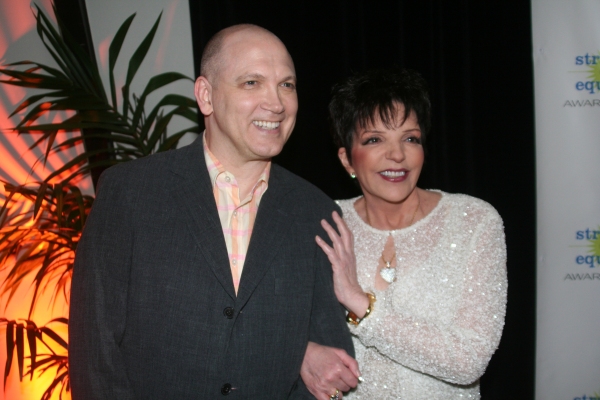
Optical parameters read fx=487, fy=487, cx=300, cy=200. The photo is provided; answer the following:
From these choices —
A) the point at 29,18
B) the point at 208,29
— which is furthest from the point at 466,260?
the point at 29,18

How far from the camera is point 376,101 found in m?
2.13

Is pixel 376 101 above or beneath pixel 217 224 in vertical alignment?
above

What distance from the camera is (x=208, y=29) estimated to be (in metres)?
2.95

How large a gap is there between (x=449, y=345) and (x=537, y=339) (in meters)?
1.84

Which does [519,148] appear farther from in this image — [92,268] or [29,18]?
[29,18]

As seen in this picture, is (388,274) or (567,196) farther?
(567,196)

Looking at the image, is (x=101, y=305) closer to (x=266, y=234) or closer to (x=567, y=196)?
(x=266, y=234)

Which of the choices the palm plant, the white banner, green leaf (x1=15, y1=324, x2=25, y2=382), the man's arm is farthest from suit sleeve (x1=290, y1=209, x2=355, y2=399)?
the white banner

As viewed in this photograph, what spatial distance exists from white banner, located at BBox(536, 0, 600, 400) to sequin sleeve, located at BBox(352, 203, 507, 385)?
152cm

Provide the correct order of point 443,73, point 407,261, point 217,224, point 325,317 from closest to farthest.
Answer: point 217,224, point 325,317, point 407,261, point 443,73

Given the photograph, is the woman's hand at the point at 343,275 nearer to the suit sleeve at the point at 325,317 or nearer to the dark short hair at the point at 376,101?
the suit sleeve at the point at 325,317

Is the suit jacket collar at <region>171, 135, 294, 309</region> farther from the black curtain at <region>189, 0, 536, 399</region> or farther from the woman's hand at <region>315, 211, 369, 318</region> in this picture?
the black curtain at <region>189, 0, 536, 399</region>

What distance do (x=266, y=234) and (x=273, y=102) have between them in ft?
1.50

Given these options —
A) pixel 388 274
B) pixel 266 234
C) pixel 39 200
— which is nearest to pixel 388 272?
pixel 388 274
